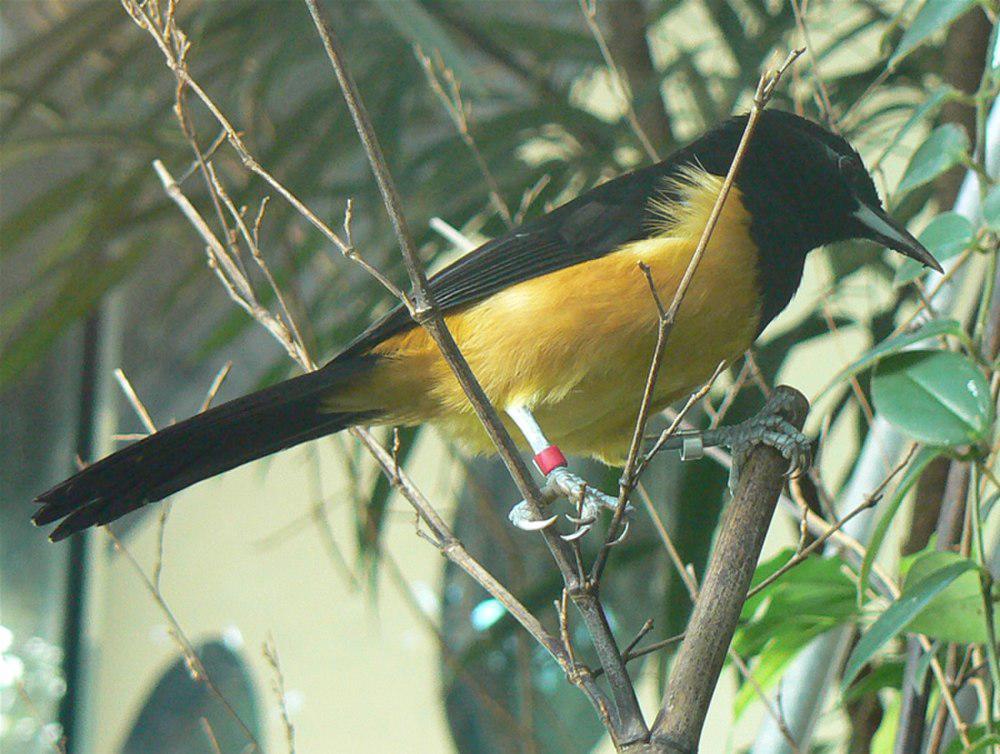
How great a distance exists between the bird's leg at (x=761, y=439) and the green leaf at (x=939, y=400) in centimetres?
5

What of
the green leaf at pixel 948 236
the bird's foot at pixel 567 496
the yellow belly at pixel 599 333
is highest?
the yellow belly at pixel 599 333

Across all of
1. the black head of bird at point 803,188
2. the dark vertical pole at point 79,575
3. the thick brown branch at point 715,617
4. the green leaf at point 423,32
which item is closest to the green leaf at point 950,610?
the thick brown branch at point 715,617

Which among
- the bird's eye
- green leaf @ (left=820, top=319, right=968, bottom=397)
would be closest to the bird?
the bird's eye

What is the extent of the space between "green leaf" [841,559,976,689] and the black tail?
40 cm

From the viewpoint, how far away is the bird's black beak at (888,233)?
2.58 feet

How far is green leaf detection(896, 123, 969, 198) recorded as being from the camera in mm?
720

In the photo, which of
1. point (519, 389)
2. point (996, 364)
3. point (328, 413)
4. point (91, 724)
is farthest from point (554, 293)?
point (91, 724)

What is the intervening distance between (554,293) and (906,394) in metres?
0.28

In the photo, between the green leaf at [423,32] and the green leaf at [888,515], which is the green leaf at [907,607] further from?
the green leaf at [423,32]

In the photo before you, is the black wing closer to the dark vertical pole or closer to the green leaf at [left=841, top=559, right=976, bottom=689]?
the green leaf at [left=841, top=559, right=976, bottom=689]

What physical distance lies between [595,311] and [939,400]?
0.86ft

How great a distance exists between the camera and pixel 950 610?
69 cm

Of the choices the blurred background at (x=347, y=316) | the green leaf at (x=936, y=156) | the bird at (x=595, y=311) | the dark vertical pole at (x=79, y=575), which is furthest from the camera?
the dark vertical pole at (x=79, y=575)

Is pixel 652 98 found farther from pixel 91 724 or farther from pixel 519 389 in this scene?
pixel 91 724
